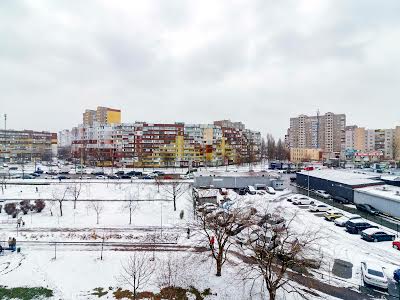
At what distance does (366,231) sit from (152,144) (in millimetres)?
61770

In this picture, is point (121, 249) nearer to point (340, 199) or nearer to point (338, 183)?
point (340, 199)

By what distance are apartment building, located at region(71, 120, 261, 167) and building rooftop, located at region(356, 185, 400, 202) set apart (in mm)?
49950

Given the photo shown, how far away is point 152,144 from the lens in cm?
7750

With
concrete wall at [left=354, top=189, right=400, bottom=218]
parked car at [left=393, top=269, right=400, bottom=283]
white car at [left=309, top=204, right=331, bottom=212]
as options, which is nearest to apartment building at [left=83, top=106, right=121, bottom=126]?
white car at [left=309, top=204, right=331, bottom=212]

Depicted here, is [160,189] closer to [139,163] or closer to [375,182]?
[375,182]

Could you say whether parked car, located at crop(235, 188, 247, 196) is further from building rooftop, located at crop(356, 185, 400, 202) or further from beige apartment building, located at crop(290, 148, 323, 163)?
beige apartment building, located at crop(290, 148, 323, 163)

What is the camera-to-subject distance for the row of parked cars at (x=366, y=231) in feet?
48.3

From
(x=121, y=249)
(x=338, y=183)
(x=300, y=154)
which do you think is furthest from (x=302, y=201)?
(x=300, y=154)

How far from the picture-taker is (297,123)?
14600cm

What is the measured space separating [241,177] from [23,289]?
34575mm

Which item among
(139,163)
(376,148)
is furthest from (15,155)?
(376,148)

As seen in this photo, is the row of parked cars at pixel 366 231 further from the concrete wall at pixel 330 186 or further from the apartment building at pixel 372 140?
the apartment building at pixel 372 140

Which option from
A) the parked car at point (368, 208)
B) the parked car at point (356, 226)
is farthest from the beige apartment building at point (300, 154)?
the parked car at point (356, 226)

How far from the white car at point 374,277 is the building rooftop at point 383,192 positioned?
54.4 feet
